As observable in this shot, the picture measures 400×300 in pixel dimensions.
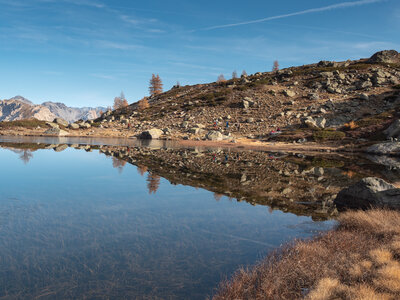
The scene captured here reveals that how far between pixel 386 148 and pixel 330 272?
40.2 m

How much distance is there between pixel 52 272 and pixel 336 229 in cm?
905

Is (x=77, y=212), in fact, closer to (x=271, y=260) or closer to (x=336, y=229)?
(x=271, y=260)

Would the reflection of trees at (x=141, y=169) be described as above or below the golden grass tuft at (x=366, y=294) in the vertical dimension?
above

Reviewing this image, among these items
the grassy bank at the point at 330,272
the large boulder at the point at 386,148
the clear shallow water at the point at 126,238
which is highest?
the large boulder at the point at 386,148

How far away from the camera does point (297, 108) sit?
63406 millimetres

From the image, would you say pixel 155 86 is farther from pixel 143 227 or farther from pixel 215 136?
pixel 143 227

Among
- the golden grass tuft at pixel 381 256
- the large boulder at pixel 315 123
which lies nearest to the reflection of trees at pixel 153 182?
the golden grass tuft at pixel 381 256

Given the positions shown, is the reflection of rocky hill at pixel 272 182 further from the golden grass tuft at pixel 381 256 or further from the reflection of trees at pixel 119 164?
the golden grass tuft at pixel 381 256

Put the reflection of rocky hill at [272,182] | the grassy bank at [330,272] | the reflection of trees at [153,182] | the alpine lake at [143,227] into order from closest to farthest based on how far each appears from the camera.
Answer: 1. the grassy bank at [330,272]
2. the alpine lake at [143,227]
3. the reflection of rocky hill at [272,182]
4. the reflection of trees at [153,182]

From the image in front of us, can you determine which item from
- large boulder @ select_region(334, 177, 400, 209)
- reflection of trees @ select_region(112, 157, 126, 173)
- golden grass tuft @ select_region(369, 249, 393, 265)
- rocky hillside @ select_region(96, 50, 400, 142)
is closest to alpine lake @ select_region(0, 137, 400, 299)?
large boulder @ select_region(334, 177, 400, 209)

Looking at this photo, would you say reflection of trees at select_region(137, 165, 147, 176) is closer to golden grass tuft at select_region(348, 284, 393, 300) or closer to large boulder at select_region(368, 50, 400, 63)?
golden grass tuft at select_region(348, 284, 393, 300)

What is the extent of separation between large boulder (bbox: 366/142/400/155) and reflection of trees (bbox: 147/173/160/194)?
3489cm

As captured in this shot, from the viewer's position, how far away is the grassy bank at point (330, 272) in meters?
Result: 5.11

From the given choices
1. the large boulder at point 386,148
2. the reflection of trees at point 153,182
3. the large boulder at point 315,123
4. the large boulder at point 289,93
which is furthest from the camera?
the large boulder at point 289,93
